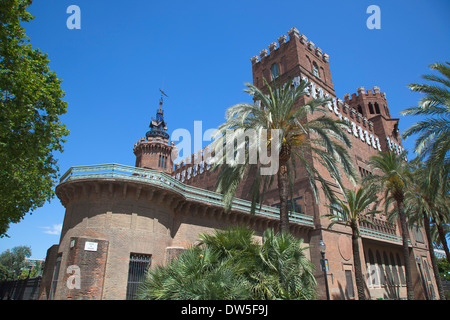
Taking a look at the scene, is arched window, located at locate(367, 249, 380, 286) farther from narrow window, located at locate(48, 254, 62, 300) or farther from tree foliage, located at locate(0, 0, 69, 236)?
tree foliage, located at locate(0, 0, 69, 236)

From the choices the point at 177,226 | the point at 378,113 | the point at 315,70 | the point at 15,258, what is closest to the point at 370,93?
the point at 378,113

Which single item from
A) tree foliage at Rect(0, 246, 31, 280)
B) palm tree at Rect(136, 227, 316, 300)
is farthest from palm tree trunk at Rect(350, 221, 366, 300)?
tree foliage at Rect(0, 246, 31, 280)

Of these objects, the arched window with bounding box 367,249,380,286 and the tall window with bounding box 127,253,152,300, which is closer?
the tall window with bounding box 127,253,152,300

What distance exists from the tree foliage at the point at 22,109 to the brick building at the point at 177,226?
107 inches

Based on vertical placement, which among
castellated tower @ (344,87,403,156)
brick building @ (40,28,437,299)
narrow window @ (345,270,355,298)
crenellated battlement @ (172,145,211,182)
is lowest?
narrow window @ (345,270,355,298)

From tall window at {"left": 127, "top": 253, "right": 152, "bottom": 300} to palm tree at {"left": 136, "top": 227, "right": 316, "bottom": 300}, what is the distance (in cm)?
571

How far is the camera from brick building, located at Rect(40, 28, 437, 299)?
1364 cm

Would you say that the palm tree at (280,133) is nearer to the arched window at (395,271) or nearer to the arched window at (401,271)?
the arched window at (395,271)

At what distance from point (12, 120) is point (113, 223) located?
691 centimetres

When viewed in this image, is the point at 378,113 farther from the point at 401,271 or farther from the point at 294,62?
the point at 401,271

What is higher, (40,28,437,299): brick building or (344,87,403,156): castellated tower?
(344,87,403,156): castellated tower

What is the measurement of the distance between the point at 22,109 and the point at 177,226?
982cm

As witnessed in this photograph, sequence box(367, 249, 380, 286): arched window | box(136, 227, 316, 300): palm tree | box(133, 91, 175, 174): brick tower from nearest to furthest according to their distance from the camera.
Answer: box(136, 227, 316, 300): palm tree < box(367, 249, 380, 286): arched window < box(133, 91, 175, 174): brick tower
